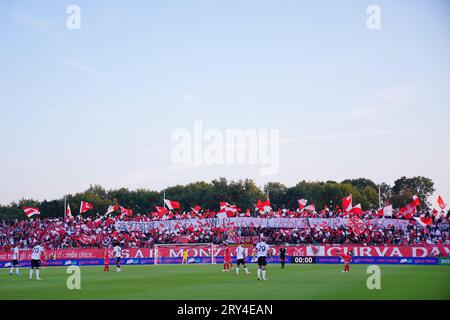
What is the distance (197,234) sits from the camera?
70.2 metres

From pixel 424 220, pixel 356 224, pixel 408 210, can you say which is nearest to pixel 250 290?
pixel 424 220

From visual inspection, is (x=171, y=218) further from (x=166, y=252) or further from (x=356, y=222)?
(x=356, y=222)

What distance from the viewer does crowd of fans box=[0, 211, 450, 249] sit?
199 ft

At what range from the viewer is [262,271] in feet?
120

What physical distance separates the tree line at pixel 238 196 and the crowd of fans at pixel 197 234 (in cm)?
5553

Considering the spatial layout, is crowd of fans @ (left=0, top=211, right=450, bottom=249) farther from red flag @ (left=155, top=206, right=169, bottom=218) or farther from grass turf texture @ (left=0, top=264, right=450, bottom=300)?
grass turf texture @ (left=0, top=264, right=450, bottom=300)

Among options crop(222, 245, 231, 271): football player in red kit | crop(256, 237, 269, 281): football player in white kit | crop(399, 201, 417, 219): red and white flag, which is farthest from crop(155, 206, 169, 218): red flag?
crop(256, 237, 269, 281): football player in white kit

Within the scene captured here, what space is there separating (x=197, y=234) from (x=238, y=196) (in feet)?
213

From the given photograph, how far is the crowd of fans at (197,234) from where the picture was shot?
199 feet

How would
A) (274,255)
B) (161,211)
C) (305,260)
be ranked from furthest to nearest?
(161,211), (274,255), (305,260)

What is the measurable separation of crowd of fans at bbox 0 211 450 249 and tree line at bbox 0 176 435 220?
55.5 metres

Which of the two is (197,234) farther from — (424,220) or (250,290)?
(250,290)

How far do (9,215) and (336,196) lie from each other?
280ft

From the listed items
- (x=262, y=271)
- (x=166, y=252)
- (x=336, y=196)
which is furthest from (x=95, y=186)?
(x=262, y=271)
